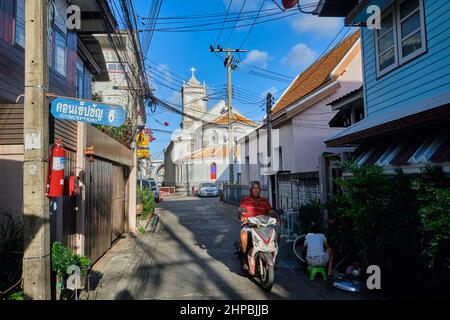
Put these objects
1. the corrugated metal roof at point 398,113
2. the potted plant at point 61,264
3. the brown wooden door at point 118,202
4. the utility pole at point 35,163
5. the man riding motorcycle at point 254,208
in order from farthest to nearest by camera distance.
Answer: the brown wooden door at point 118,202 → the man riding motorcycle at point 254,208 → the corrugated metal roof at point 398,113 → the potted plant at point 61,264 → the utility pole at point 35,163

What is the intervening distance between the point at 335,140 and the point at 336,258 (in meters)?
2.69

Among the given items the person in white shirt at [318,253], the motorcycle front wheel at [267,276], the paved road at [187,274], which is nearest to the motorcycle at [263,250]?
the motorcycle front wheel at [267,276]

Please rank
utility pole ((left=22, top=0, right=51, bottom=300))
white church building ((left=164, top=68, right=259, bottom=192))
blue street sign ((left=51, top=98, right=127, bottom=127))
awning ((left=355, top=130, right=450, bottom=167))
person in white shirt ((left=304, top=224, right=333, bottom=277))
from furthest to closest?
white church building ((left=164, top=68, right=259, bottom=192)) → person in white shirt ((left=304, top=224, right=333, bottom=277)) → awning ((left=355, top=130, right=450, bottom=167)) → blue street sign ((left=51, top=98, right=127, bottom=127)) → utility pole ((left=22, top=0, right=51, bottom=300))

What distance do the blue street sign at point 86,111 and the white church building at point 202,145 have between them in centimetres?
2936

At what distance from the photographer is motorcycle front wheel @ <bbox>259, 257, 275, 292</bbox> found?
520cm

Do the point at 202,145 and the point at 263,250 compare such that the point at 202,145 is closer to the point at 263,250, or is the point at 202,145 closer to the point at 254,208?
the point at 254,208

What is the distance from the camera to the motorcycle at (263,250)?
5258mm

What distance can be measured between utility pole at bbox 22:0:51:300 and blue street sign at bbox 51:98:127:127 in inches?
7.0

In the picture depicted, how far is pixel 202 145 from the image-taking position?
4541 cm

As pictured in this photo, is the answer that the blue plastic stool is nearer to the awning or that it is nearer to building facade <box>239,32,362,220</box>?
the awning

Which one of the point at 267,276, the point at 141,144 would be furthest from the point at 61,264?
the point at 141,144

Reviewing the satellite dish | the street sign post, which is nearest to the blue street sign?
the satellite dish

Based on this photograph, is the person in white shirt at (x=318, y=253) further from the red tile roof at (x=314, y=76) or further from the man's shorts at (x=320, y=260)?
the red tile roof at (x=314, y=76)

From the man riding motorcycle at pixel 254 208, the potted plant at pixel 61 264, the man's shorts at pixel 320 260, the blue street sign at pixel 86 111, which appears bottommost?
the man's shorts at pixel 320 260
